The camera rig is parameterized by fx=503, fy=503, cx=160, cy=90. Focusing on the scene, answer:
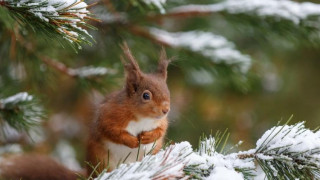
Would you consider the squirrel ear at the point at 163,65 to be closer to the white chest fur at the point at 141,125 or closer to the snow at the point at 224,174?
the white chest fur at the point at 141,125

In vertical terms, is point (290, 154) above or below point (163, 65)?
below

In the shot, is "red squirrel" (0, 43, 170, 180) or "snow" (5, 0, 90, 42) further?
"red squirrel" (0, 43, 170, 180)

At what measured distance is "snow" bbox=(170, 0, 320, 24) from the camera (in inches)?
70.3

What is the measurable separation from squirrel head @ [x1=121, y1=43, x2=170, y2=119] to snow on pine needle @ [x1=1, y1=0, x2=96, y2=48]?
0.32 metres

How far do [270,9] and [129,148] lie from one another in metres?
0.78

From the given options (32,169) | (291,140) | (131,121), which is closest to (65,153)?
(32,169)

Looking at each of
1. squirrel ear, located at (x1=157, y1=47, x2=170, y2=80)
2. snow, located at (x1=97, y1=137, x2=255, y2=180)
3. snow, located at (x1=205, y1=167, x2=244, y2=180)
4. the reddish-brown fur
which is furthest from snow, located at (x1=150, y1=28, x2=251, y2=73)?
snow, located at (x1=205, y1=167, x2=244, y2=180)

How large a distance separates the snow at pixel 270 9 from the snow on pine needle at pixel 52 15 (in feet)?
2.89

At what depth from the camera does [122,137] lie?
138 cm

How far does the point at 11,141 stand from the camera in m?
2.28

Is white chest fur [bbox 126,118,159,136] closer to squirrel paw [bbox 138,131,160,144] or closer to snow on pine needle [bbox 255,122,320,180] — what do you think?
squirrel paw [bbox 138,131,160,144]

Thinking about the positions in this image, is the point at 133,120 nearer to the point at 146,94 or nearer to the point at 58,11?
the point at 146,94

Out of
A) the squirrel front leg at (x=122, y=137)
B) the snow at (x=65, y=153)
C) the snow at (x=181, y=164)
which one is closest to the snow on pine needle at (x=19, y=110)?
the squirrel front leg at (x=122, y=137)

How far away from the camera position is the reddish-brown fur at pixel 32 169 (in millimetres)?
1456
